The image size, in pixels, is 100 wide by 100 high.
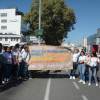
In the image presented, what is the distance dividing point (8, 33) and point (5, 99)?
74.3m

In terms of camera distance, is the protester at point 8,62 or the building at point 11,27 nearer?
the protester at point 8,62

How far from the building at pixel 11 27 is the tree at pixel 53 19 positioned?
122 ft

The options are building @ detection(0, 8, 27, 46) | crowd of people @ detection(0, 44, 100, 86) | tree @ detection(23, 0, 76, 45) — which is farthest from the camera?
building @ detection(0, 8, 27, 46)

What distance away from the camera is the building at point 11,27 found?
7375 cm

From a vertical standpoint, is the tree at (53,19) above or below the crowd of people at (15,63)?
above

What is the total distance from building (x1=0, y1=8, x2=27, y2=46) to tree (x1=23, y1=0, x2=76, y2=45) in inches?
1469

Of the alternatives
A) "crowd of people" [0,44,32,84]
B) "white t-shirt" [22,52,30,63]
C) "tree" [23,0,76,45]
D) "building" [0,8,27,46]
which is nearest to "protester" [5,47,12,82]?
"crowd of people" [0,44,32,84]

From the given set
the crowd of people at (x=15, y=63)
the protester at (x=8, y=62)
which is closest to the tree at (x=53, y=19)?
the crowd of people at (x=15, y=63)

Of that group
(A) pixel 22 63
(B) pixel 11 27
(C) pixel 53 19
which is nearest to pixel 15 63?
(A) pixel 22 63

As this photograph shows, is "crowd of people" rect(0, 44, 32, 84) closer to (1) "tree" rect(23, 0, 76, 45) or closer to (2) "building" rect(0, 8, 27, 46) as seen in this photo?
(1) "tree" rect(23, 0, 76, 45)

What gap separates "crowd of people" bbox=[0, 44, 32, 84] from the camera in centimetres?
928

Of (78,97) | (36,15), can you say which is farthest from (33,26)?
(78,97)

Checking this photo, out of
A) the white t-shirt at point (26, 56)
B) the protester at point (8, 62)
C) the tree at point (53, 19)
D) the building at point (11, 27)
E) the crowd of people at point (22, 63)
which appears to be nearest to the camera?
the crowd of people at point (22, 63)

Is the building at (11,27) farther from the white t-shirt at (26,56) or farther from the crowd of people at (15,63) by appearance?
the white t-shirt at (26,56)
